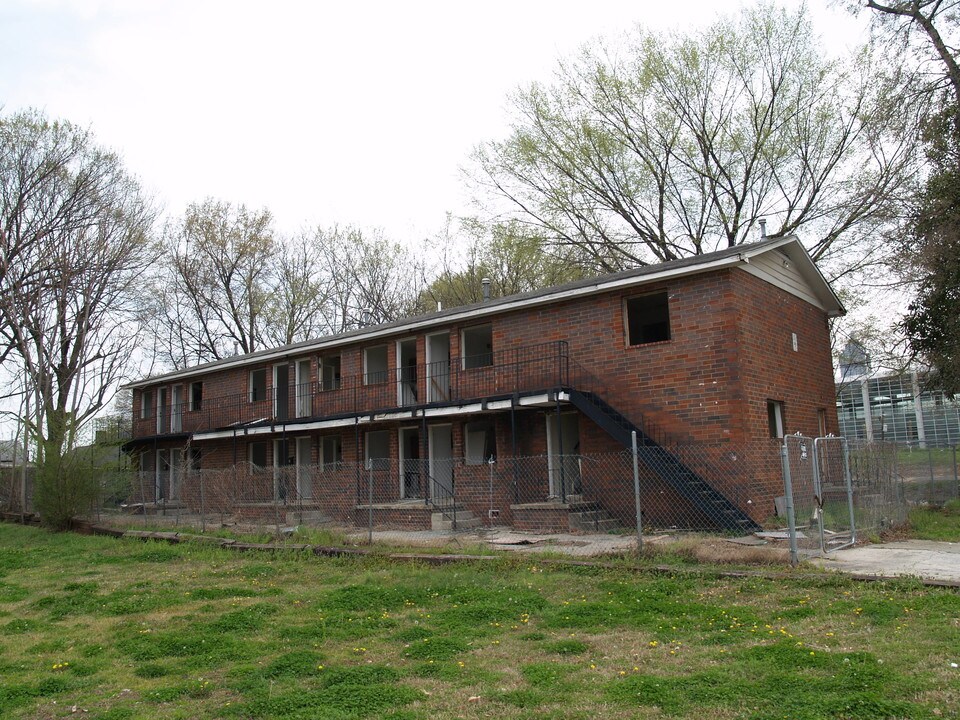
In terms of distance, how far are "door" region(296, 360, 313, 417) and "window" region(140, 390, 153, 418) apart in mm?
9724

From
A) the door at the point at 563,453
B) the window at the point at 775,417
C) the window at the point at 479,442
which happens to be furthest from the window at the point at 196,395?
the window at the point at 775,417

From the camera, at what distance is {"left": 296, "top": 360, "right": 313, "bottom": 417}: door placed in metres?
23.4

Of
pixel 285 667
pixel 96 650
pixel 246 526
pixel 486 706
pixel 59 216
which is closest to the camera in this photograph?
pixel 486 706

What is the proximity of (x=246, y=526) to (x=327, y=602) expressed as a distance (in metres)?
9.00

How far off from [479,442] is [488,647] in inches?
492

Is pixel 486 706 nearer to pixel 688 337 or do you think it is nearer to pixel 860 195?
pixel 688 337

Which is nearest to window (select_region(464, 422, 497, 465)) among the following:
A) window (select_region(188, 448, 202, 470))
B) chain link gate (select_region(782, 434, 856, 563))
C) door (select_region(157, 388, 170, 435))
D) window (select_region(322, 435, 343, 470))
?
window (select_region(322, 435, 343, 470))

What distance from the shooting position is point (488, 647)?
21.5 feet

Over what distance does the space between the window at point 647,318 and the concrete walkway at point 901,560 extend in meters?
6.50

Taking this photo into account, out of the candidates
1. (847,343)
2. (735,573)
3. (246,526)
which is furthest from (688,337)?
(847,343)

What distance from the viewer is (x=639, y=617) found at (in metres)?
7.24

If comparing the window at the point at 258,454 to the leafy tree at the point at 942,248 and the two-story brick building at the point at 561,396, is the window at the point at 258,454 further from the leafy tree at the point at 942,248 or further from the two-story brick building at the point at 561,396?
the leafy tree at the point at 942,248

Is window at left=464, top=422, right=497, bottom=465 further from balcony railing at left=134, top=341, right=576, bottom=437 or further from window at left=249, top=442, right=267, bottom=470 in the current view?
window at left=249, top=442, right=267, bottom=470

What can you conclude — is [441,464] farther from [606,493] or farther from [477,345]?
[606,493]
